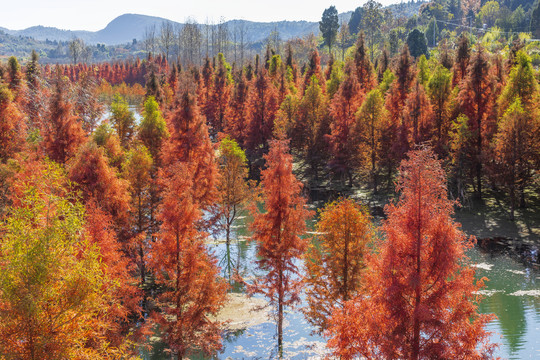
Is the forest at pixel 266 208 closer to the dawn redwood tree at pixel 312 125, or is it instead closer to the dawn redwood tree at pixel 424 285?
the dawn redwood tree at pixel 424 285

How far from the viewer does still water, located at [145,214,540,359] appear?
24.2 m

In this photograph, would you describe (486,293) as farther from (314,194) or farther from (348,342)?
(314,194)

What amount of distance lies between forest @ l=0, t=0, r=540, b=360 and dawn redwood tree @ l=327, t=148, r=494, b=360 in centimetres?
5

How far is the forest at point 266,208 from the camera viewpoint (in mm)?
12938

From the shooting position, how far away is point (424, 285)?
14.4 m

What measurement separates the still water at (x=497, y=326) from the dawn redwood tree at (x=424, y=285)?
8468 millimetres

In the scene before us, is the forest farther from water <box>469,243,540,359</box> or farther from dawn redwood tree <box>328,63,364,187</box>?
water <box>469,243,540,359</box>

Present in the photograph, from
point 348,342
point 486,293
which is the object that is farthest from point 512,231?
point 348,342

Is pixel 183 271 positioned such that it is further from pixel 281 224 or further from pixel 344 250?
pixel 344 250

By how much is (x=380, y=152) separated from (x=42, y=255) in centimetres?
4236

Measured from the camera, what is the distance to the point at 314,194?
52.6m

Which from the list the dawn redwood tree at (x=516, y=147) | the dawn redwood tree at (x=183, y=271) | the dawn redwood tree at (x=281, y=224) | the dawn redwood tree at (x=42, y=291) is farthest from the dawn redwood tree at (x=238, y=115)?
the dawn redwood tree at (x=42, y=291)

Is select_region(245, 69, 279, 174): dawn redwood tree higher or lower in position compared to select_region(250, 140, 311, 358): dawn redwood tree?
higher

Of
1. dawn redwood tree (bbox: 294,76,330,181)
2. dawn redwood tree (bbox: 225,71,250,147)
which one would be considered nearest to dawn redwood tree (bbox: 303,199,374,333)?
dawn redwood tree (bbox: 294,76,330,181)
